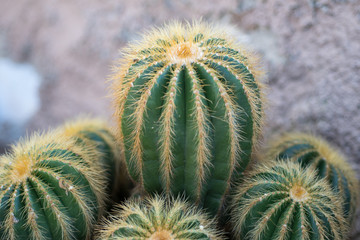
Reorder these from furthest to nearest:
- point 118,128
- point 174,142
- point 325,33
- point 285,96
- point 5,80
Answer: point 5,80, point 285,96, point 325,33, point 118,128, point 174,142

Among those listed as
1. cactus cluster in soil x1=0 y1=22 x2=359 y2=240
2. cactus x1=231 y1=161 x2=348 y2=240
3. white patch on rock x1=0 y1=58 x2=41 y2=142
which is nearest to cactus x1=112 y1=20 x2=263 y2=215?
cactus cluster in soil x1=0 y1=22 x2=359 y2=240

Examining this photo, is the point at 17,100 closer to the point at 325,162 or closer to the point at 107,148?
the point at 107,148

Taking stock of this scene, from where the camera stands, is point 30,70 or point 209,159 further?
point 30,70

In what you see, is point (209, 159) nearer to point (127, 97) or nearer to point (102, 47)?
point (127, 97)

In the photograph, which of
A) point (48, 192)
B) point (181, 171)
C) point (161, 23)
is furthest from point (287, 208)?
point (161, 23)

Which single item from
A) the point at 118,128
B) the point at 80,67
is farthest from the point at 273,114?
Answer: the point at 80,67

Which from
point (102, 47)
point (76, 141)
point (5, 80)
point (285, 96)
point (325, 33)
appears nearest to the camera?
point (76, 141)
